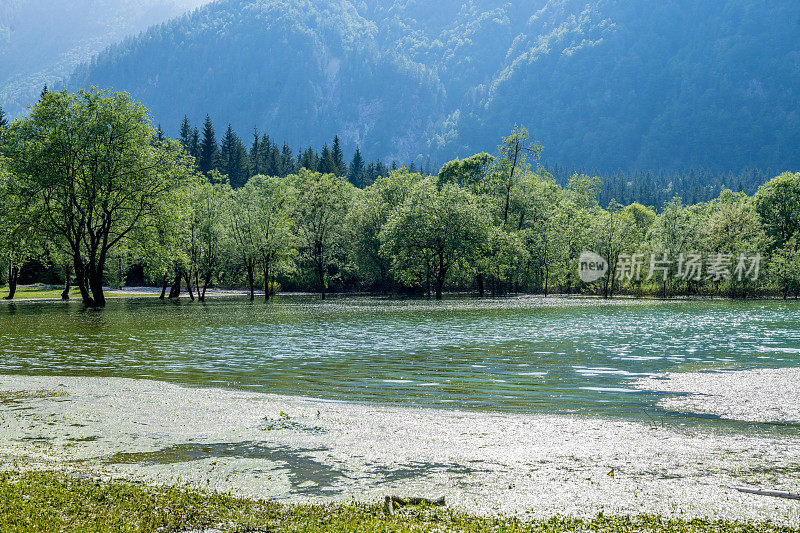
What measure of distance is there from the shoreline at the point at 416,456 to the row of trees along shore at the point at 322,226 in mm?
52548

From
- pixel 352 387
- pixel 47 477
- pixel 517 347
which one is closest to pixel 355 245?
pixel 517 347

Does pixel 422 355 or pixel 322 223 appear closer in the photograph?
pixel 422 355

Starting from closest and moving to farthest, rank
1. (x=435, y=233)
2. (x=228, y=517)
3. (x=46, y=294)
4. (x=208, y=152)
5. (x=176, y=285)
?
1. (x=228, y=517)
2. (x=435, y=233)
3. (x=46, y=294)
4. (x=176, y=285)
5. (x=208, y=152)

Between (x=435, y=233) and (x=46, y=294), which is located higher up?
(x=435, y=233)

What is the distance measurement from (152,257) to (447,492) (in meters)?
62.0

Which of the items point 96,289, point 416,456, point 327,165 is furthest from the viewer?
point 327,165

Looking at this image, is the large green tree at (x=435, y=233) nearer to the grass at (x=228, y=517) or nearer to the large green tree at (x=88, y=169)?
the large green tree at (x=88, y=169)

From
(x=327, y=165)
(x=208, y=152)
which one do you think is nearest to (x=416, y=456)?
(x=327, y=165)

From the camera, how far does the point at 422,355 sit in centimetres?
2380

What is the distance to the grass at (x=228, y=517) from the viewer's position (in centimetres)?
671

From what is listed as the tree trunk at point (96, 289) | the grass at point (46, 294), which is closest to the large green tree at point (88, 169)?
the tree trunk at point (96, 289)

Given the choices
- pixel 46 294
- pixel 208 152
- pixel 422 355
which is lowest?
pixel 422 355

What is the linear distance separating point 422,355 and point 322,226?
7987cm

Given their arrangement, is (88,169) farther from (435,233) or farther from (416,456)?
(416,456)
